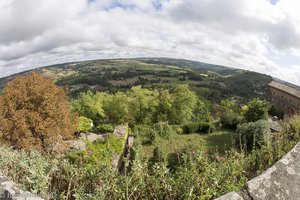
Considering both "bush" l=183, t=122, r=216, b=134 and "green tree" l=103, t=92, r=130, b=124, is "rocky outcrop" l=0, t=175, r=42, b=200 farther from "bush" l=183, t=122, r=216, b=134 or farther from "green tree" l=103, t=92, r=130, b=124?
"green tree" l=103, t=92, r=130, b=124

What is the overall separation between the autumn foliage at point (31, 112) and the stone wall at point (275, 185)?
52.0 ft

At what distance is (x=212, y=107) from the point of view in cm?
6338

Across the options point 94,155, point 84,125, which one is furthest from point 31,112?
point 84,125

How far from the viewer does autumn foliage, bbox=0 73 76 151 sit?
17109 mm

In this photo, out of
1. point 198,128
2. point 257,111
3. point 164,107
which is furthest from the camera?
point 164,107

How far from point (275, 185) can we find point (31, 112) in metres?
17.5

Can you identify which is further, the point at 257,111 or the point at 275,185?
the point at 257,111

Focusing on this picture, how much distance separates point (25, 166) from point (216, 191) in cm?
244

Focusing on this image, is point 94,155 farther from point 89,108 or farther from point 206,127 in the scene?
point 89,108

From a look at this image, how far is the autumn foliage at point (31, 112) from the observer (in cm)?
1711

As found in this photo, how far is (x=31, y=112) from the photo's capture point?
57.8ft

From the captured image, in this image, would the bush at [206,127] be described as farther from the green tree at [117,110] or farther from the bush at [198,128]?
the green tree at [117,110]

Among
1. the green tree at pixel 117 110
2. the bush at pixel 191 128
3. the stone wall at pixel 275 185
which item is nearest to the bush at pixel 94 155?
the stone wall at pixel 275 185

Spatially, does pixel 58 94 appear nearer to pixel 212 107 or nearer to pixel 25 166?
pixel 25 166
